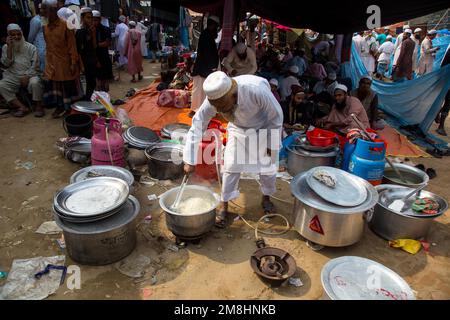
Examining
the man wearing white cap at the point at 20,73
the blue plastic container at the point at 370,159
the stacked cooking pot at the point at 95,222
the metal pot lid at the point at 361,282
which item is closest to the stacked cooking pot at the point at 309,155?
the blue plastic container at the point at 370,159

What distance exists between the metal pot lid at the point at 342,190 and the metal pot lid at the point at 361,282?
581mm

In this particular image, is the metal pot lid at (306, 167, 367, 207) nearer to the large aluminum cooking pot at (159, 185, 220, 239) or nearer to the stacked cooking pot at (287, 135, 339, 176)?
the large aluminum cooking pot at (159, 185, 220, 239)

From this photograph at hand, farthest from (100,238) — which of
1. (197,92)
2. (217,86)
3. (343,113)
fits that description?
(197,92)

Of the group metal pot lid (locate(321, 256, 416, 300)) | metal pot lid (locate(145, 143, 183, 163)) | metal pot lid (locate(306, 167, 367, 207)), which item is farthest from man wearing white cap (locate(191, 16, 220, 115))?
metal pot lid (locate(321, 256, 416, 300))

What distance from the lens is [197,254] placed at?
318 centimetres

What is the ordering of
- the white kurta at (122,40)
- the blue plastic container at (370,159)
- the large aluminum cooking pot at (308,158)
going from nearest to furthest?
the blue plastic container at (370,159) → the large aluminum cooking pot at (308,158) → the white kurta at (122,40)

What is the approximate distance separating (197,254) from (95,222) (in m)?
1.05

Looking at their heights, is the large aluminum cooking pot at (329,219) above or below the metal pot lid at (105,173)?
below

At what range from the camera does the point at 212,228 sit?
138 inches

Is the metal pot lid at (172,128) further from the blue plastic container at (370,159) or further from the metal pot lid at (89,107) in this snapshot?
the blue plastic container at (370,159)

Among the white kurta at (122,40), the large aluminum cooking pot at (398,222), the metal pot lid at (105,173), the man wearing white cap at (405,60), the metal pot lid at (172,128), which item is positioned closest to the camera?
the large aluminum cooking pot at (398,222)

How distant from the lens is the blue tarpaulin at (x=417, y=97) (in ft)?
21.3

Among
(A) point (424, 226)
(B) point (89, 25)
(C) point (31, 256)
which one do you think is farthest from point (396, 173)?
(B) point (89, 25)

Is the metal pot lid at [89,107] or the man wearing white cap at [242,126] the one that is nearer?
the man wearing white cap at [242,126]
